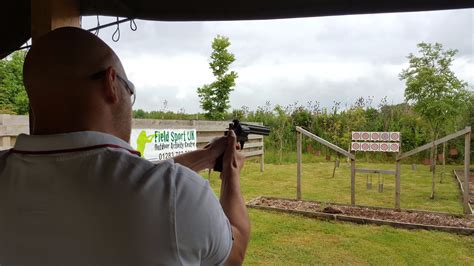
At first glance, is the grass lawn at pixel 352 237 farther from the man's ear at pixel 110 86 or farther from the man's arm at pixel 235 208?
the man's ear at pixel 110 86

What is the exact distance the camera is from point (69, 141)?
1.80 ft

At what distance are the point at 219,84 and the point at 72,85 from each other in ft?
17.5

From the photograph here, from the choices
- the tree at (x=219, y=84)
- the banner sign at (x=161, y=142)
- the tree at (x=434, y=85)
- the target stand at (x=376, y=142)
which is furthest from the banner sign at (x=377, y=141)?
the banner sign at (x=161, y=142)

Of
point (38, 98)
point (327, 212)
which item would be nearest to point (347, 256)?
point (327, 212)

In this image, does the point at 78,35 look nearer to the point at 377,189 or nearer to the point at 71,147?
the point at 71,147

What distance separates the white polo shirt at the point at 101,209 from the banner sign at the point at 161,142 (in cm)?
298

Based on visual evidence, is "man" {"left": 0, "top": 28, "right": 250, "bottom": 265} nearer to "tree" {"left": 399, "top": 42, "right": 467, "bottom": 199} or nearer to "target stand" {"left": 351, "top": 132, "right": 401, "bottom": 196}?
"target stand" {"left": 351, "top": 132, "right": 401, "bottom": 196}

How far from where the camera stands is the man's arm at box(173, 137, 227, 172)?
954mm

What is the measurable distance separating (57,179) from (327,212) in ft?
13.2

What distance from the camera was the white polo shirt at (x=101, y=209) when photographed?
0.50m

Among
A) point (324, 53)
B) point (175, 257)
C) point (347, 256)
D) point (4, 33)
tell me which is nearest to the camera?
point (175, 257)

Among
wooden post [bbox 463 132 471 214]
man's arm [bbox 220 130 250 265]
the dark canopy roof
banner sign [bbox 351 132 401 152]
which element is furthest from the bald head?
banner sign [bbox 351 132 401 152]

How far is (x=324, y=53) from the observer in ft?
16.4

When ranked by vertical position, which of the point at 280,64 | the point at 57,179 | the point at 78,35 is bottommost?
the point at 57,179
